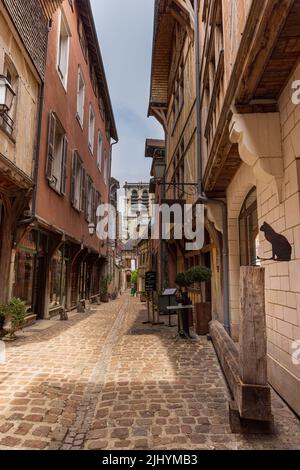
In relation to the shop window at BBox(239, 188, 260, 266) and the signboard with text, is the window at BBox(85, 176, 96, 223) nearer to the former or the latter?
the signboard with text

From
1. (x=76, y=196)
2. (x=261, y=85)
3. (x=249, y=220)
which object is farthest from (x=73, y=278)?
(x=261, y=85)

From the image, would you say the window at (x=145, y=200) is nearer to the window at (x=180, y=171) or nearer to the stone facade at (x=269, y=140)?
the window at (x=180, y=171)

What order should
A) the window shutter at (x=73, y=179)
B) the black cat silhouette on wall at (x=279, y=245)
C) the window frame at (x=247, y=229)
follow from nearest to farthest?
the black cat silhouette on wall at (x=279, y=245)
the window frame at (x=247, y=229)
the window shutter at (x=73, y=179)

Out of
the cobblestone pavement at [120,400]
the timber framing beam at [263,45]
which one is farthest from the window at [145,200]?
the timber framing beam at [263,45]

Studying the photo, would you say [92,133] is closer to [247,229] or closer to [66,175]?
[66,175]

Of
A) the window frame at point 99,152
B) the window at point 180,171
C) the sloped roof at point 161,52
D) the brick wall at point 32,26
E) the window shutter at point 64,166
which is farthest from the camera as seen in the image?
the window frame at point 99,152

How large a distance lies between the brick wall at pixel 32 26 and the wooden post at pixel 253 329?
722 cm

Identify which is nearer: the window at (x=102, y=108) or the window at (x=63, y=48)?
the window at (x=63, y=48)

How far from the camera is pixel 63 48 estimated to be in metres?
11.4

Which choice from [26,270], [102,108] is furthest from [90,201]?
[26,270]

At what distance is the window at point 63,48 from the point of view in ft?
35.6

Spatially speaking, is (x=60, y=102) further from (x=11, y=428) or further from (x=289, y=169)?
(x=11, y=428)

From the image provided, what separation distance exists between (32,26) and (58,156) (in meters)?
3.74

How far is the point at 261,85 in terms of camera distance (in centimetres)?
325
